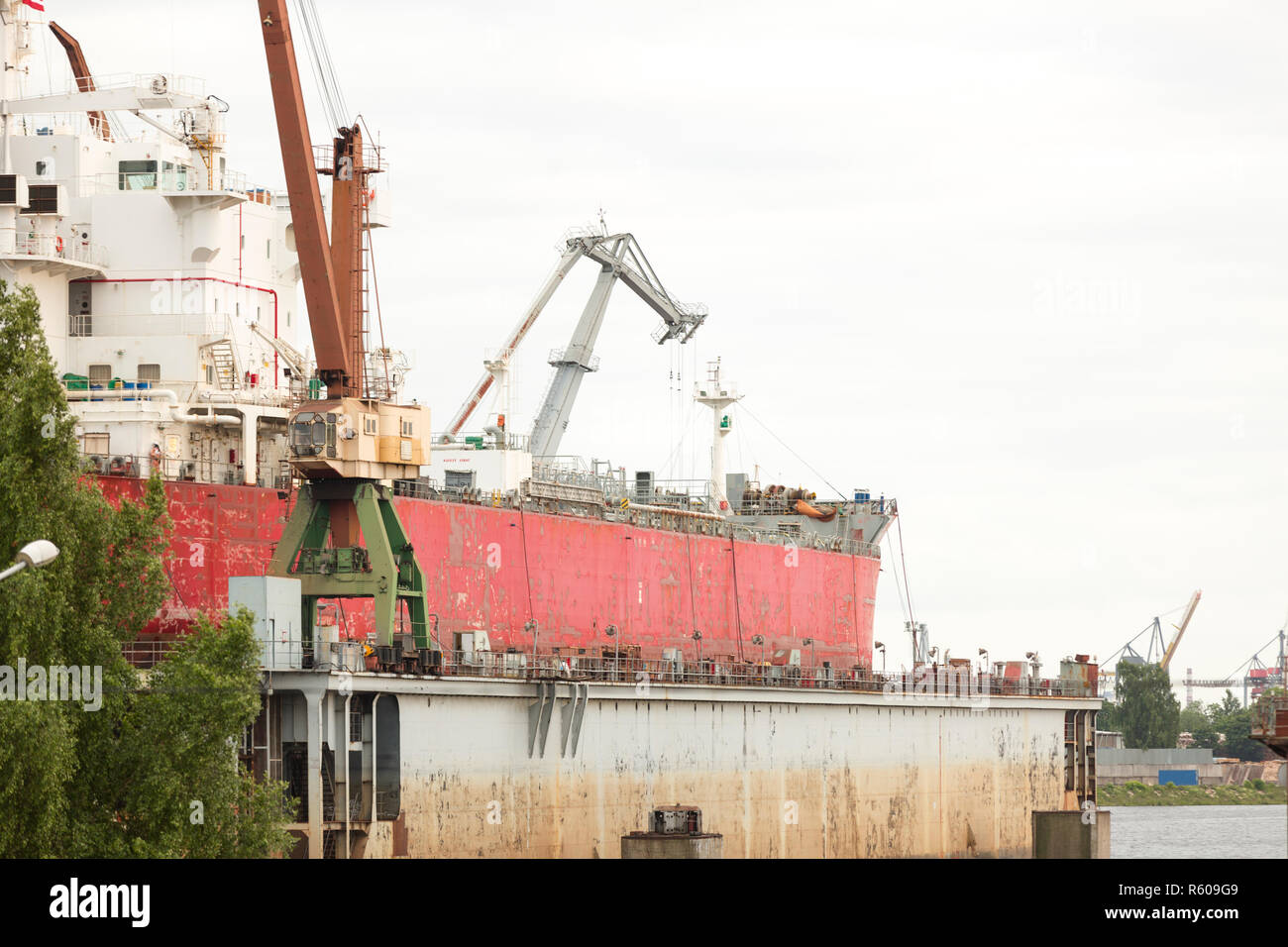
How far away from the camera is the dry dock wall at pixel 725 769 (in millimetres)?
51062

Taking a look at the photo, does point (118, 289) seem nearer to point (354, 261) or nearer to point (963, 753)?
point (354, 261)

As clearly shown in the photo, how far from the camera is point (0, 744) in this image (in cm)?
3578

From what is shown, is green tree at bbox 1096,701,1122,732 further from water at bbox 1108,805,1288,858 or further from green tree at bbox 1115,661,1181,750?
water at bbox 1108,805,1288,858

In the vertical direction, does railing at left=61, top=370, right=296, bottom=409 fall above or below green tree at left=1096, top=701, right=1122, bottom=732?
above

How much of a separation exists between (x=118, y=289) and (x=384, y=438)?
52.1 ft

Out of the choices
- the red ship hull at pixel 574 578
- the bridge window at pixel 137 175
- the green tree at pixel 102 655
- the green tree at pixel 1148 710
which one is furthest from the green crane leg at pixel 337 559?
the green tree at pixel 1148 710

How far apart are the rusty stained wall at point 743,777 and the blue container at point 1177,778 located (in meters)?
74.8

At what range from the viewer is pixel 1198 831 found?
10962cm

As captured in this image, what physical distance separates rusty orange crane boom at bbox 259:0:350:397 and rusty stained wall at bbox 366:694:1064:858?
902 centimetres

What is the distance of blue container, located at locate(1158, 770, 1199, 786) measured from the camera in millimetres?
159125

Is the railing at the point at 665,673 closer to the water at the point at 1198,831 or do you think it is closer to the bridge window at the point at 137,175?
the water at the point at 1198,831

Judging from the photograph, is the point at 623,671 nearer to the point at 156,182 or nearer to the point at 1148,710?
the point at 156,182

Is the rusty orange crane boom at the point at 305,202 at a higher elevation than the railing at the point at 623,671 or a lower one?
higher

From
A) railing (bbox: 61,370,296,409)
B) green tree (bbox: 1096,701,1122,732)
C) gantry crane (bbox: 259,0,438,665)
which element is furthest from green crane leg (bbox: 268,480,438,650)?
green tree (bbox: 1096,701,1122,732)
